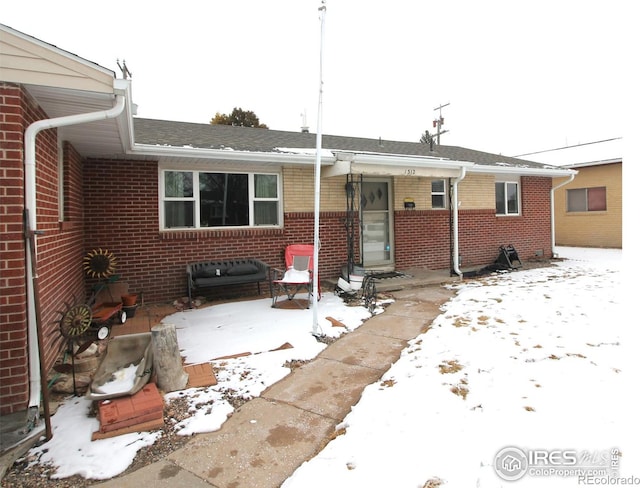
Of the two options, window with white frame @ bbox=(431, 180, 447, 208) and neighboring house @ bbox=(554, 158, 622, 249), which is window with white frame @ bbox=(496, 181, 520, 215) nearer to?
window with white frame @ bbox=(431, 180, 447, 208)

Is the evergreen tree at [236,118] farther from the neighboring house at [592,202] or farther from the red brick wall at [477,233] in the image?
the red brick wall at [477,233]

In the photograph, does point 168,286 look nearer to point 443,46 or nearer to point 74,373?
point 74,373

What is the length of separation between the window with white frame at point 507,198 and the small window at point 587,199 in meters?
5.95

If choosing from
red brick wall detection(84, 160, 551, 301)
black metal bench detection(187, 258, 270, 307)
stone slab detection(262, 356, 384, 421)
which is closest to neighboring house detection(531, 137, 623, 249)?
red brick wall detection(84, 160, 551, 301)

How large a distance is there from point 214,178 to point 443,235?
6.05 m

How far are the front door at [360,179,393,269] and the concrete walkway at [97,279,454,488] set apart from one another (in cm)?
444

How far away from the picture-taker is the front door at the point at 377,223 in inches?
377

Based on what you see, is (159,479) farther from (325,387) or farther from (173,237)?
(173,237)

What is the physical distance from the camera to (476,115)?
41.3 meters

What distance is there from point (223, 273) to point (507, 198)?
907 centimetres

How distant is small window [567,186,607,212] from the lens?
15.6 metres

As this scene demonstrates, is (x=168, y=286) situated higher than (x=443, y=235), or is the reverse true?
(x=443, y=235)

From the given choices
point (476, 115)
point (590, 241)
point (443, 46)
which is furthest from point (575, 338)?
point (476, 115)

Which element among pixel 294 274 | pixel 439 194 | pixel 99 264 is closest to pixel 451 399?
pixel 294 274
